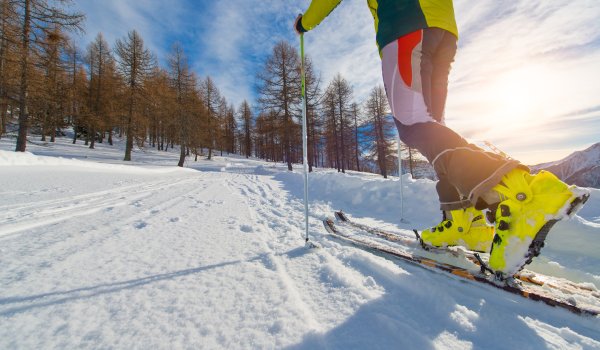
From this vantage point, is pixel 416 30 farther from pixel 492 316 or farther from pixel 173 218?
pixel 173 218

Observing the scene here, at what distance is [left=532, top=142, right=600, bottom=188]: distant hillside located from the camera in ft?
20.5

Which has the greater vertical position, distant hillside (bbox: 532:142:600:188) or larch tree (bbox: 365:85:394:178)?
larch tree (bbox: 365:85:394:178)

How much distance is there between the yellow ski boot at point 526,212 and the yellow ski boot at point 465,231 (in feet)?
1.71

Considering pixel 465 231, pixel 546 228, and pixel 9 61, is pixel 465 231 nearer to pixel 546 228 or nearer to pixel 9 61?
pixel 546 228

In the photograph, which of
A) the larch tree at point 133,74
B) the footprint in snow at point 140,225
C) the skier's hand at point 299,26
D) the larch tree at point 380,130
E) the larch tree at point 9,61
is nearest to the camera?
the skier's hand at point 299,26

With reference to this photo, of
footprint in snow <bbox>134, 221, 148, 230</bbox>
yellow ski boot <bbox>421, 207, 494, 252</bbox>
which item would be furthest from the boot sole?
footprint in snow <bbox>134, 221, 148, 230</bbox>

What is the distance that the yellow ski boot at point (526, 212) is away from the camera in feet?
3.43

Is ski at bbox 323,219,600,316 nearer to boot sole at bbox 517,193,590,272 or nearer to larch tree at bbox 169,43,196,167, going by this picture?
boot sole at bbox 517,193,590,272

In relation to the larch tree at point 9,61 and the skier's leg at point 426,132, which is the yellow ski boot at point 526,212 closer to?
the skier's leg at point 426,132

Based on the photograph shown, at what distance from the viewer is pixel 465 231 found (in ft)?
5.69

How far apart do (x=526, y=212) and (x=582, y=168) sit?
8229mm

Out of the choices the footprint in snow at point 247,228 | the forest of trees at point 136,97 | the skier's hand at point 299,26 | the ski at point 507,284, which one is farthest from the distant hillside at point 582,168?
the forest of trees at point 136,97

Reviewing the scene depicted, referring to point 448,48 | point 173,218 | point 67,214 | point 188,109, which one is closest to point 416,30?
point 448,48

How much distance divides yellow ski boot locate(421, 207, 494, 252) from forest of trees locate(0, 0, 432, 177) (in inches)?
617
